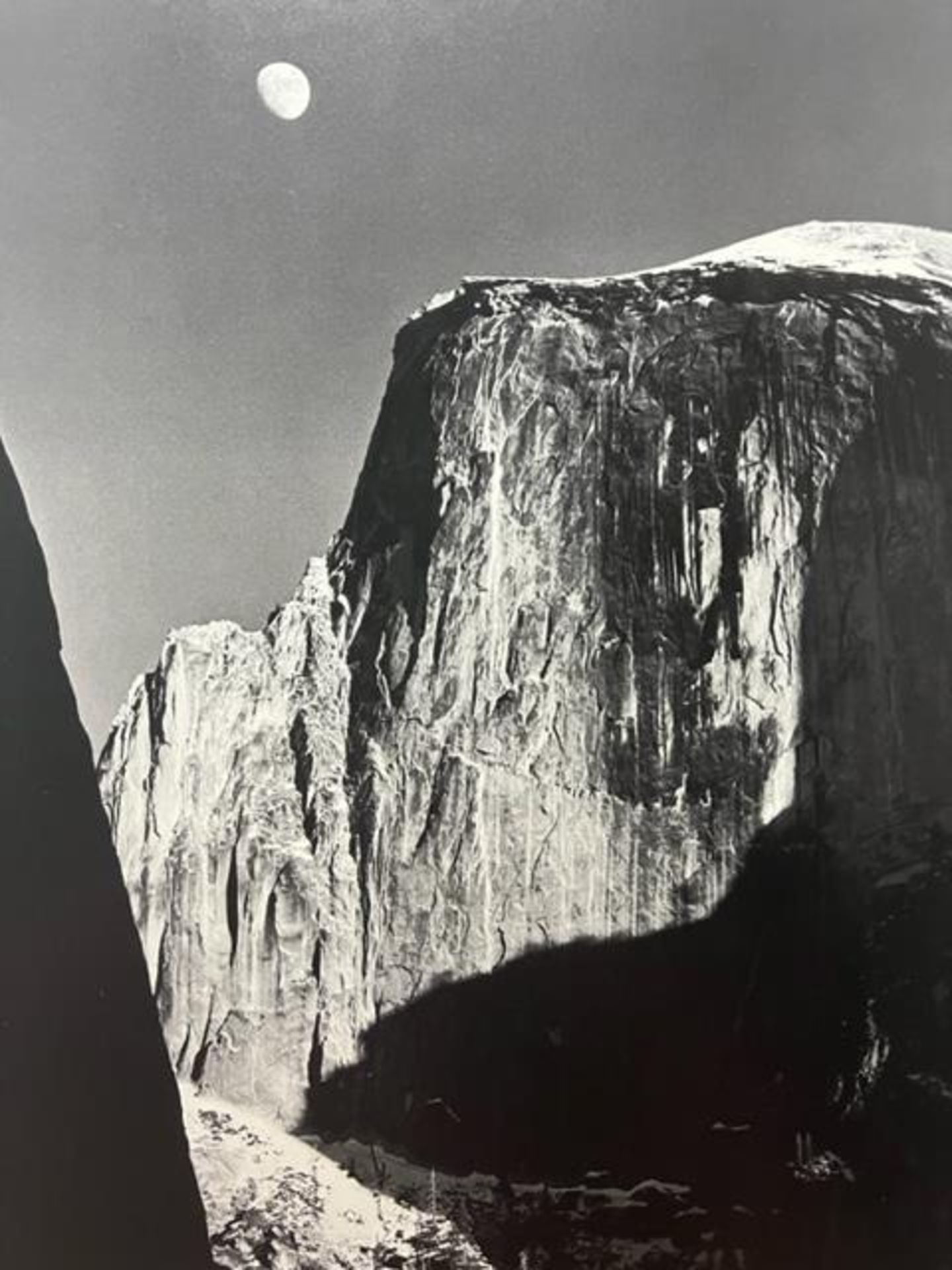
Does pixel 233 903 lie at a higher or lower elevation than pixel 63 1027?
higher

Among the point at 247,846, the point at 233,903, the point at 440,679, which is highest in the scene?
the point at 440,679

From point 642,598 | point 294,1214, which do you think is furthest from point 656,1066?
point 642,598

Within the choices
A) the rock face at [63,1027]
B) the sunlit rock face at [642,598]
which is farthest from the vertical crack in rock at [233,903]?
the rock face at [63,1027]

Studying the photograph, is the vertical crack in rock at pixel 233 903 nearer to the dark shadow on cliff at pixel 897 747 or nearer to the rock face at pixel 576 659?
the rock face at pixel 576 659

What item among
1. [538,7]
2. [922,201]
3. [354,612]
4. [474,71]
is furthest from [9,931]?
[922,201]

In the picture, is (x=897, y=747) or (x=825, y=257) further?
(x=897, y=747)

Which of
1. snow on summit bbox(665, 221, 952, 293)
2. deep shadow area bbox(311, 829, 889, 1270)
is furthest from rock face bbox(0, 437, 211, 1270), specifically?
snow on summit bbox(665, 221, 952, 293)

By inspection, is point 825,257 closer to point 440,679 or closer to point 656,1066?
point 440,679
